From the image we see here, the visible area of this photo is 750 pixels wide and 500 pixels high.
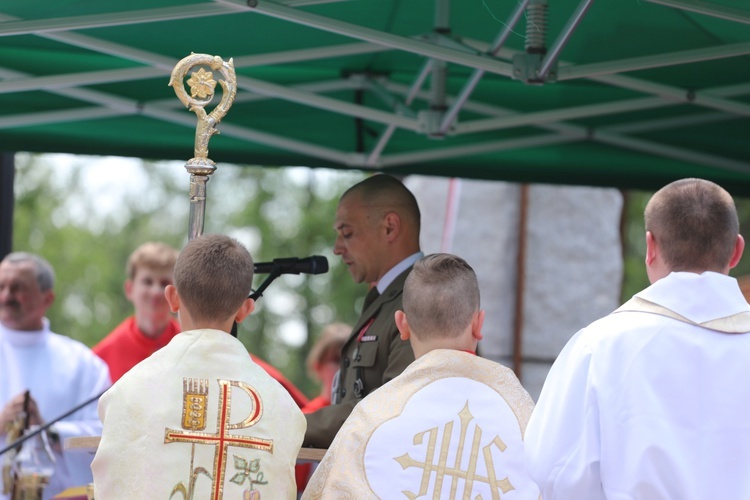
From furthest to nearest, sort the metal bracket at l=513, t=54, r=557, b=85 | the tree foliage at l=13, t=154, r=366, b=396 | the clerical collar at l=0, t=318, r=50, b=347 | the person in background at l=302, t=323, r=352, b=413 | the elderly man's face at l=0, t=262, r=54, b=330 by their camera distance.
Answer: the tree foliage at l=13, t=154, r=366, b=396
the person in background at l=302, t=323, r=352, b=413
the clerical collar at l=0, t=318, r=50, b=347
the elderly man's face at l=0, t=262, r=54, b=330
the metal bracket at l=513, t=54, r=557, b=85

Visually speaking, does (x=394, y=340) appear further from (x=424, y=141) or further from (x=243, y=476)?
(x=424, y=141)

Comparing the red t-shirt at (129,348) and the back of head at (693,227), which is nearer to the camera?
the back of head at (693,227)

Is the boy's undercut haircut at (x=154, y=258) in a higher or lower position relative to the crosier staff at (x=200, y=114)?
lower

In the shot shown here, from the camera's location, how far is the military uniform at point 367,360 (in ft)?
14.5

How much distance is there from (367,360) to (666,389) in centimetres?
164

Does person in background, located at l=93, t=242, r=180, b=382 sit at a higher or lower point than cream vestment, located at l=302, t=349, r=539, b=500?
lower

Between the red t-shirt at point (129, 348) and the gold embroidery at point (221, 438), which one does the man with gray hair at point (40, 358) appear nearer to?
the red t-shirt at point (129, 348)

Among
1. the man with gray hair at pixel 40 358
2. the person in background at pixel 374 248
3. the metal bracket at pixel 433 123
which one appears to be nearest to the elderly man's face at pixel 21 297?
the man with gray hair at pixel 40 358

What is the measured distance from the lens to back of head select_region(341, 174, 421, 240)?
5.32 meters

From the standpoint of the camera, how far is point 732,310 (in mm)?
3562

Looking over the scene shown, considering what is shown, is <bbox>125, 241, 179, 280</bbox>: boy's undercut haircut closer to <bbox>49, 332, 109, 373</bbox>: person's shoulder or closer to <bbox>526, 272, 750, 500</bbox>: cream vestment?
<bbox>49, 332, 109, 373</bbox>: person's shoulder

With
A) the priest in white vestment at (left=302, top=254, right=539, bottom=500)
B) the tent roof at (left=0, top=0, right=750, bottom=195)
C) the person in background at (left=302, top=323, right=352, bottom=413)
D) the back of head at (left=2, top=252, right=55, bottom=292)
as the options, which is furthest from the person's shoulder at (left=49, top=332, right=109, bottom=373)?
the priest in white vestment at (left=302, top=254, right=539, bottom=500)

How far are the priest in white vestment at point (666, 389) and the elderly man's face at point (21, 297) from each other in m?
4.52

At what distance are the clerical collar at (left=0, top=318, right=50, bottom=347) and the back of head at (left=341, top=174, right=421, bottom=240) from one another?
3.20m
